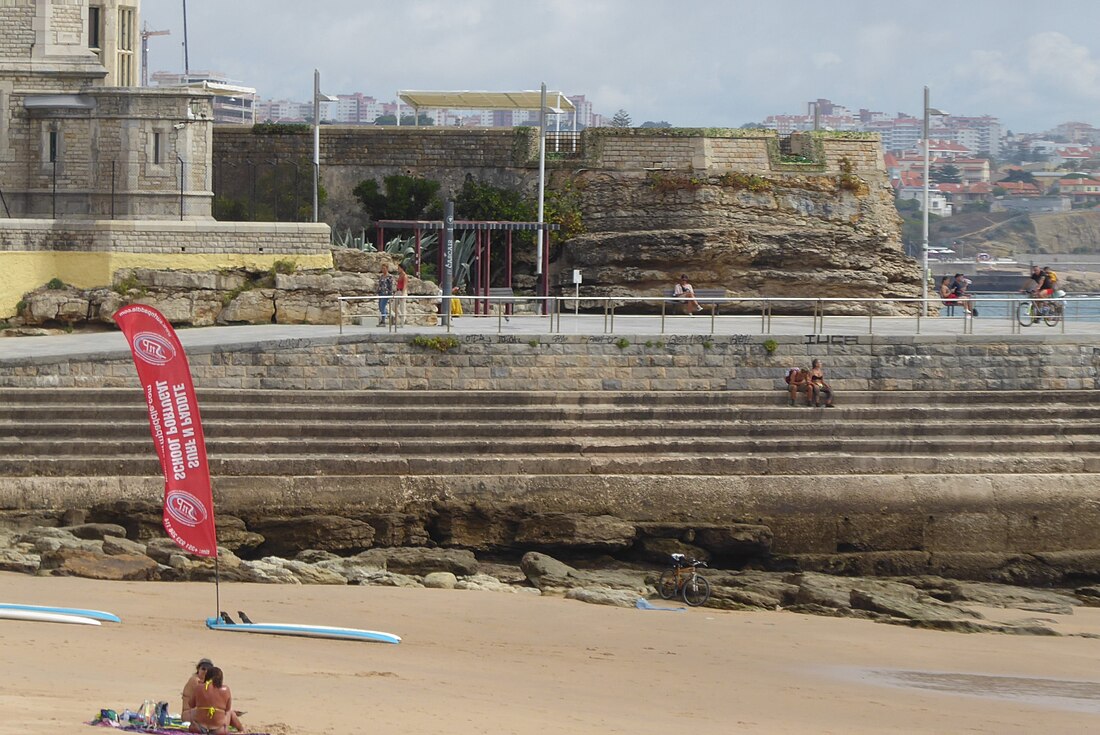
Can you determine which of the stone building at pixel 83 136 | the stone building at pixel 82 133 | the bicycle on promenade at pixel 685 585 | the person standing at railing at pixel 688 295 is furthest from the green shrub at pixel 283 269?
the bicycle on promenade at pixel 685 585

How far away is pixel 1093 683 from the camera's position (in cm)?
1406

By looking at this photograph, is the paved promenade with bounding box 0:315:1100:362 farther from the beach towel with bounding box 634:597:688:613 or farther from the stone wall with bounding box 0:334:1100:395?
the beach towel with bounding box 634:597:688:613

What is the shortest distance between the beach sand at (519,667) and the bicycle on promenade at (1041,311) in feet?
23.5

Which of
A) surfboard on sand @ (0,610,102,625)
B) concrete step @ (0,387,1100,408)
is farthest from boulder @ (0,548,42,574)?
concrete step @ (0,387,1100,408)

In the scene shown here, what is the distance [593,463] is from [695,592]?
11.8ft

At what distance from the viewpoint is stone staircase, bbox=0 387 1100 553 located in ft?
63.8

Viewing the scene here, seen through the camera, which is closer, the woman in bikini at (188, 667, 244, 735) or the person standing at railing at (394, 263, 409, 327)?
the woman in bikini at (188, 667, 244, 735)

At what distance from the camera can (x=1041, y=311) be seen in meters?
24.0

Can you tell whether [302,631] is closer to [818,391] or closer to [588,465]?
[588,465]

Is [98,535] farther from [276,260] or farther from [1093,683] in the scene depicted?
[1093,683]

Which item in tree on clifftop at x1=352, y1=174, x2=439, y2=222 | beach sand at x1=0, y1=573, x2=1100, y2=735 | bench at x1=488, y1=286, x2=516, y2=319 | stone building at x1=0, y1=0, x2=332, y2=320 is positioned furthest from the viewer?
tree on clifftop at x1=352, y1=174, x2=439, y2=222

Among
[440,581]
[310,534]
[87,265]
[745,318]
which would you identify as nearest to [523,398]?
[310,534]

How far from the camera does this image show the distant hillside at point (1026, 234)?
102 meters

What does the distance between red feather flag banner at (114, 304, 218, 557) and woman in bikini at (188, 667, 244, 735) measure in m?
3.45
